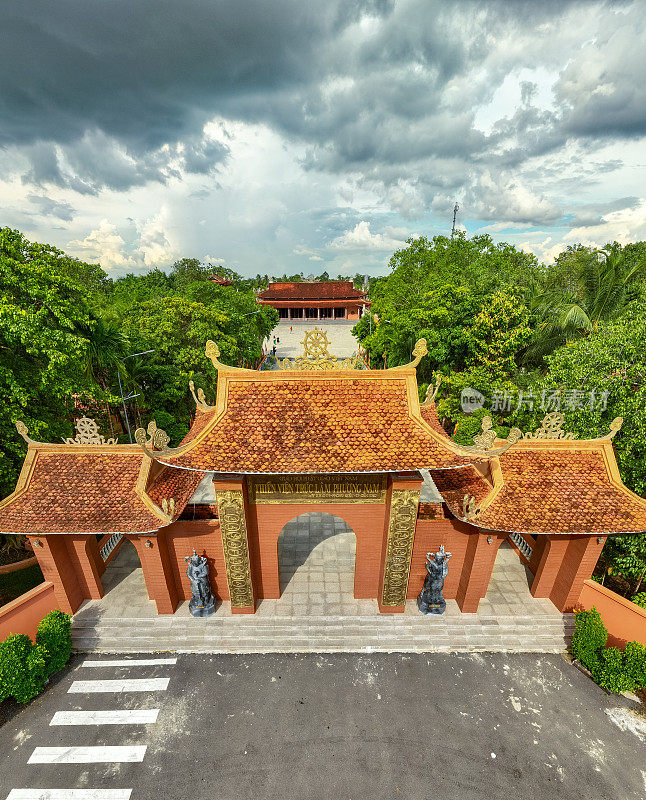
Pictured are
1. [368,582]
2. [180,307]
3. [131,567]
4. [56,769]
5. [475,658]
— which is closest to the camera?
[56,769]

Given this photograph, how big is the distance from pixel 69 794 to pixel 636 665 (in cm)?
1445

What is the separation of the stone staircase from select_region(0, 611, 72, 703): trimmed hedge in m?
0.87

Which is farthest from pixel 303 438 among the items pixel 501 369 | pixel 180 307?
pixel 180 307

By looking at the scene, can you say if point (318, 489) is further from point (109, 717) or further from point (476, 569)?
point (109, 717)

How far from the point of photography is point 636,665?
381 inches

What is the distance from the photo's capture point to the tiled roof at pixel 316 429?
30.1 feet

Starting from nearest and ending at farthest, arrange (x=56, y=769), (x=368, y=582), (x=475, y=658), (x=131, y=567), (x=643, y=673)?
(x=56, y=769) < (x=643, y=673) < (x=475, y=658) < (x=368, y=582) < (x=131, y=567)

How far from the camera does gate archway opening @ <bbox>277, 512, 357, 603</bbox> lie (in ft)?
41.1

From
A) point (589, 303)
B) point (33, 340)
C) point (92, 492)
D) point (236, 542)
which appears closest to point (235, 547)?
point (236, 542)

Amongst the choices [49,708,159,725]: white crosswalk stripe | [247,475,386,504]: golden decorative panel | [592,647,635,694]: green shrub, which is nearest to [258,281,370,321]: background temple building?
[247,475,386,504]: golden decorative panel

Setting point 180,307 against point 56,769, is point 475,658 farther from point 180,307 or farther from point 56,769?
point 180,307

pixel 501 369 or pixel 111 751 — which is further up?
pixel 501 369

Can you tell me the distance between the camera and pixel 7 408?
1165 cm

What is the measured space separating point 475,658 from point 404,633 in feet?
7.29
